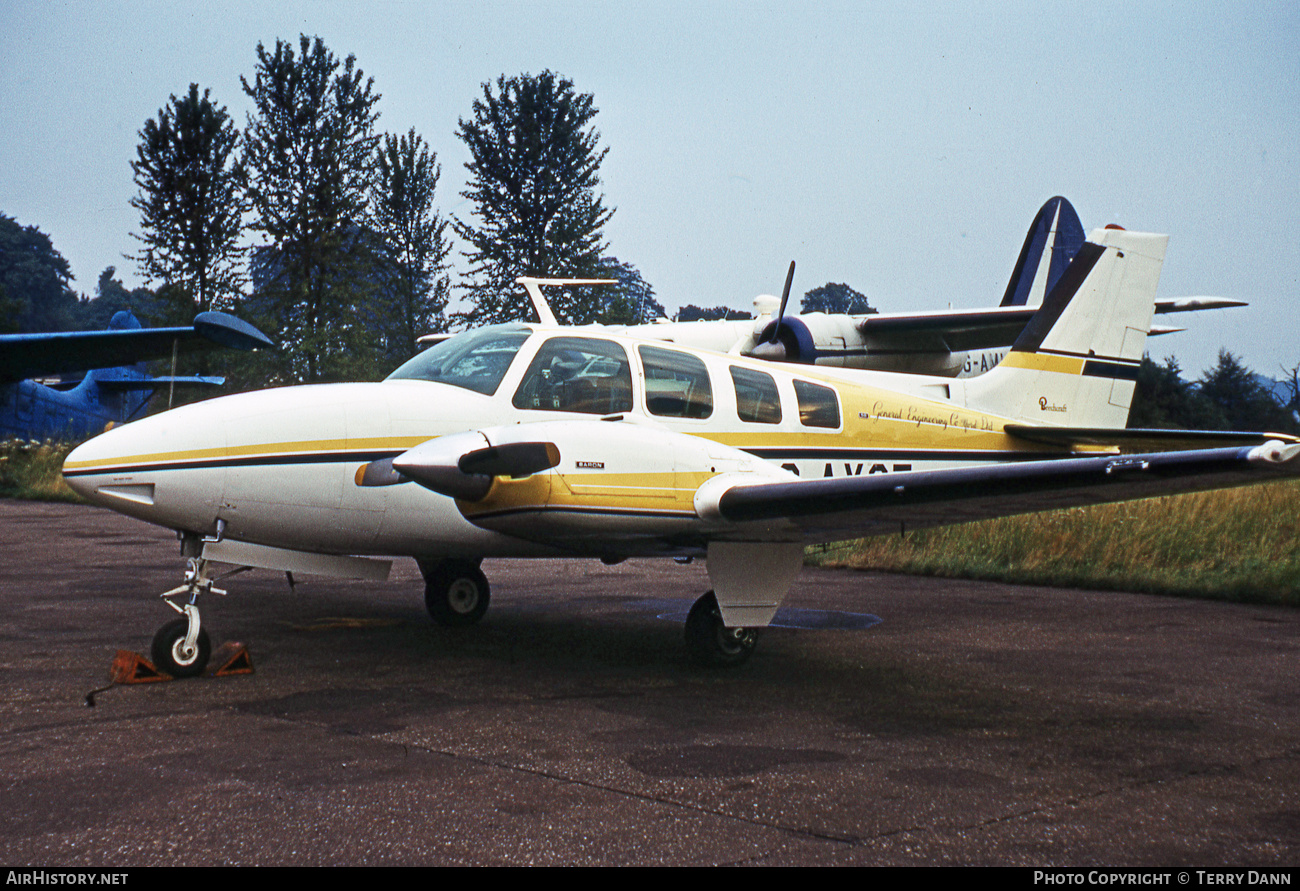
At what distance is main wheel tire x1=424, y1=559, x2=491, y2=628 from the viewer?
837 centimetres

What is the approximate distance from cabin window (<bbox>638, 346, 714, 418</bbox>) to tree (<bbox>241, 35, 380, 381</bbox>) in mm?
27443

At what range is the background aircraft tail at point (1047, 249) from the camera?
73.0ft

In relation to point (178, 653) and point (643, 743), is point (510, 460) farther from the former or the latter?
point (178, 653)

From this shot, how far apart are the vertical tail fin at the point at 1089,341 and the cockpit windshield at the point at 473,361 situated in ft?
15.8

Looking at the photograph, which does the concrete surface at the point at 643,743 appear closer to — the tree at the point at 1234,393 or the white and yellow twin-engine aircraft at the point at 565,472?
the white and yellow twin-engine aircraft at the point at 565,472

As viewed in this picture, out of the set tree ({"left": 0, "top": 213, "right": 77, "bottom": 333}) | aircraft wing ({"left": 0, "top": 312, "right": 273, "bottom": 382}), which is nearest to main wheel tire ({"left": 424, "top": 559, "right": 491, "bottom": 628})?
aircraft wing ({"left": 0, "top": 312, "right": 273, "bottom": 382})

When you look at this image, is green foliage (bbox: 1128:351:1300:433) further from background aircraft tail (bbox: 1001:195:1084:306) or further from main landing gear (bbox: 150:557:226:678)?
main landing gear (bbox: 150:557:226:678)

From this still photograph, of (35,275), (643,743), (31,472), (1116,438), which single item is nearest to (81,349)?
(31,472)

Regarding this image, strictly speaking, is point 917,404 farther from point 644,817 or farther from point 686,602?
point 644,817

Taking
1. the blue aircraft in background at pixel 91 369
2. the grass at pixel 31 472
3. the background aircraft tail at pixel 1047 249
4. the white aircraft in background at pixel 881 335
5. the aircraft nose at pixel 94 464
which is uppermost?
the background aircraft tail at pixel 1047 249

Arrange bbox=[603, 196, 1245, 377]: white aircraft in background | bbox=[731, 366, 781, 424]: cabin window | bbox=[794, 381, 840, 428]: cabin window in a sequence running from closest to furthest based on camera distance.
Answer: bbox=[731, 366, 781, 424]: cabin window, bbox=[794, 381, 840, 428]: cabin window, bbox=[603, 196, 1245, 377]: white aircraft in background

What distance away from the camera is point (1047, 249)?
22406 mm

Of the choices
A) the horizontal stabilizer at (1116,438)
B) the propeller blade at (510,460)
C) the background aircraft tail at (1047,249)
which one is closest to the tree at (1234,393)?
the background aircraft tail at (1047,249)

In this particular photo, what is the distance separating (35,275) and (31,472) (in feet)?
202
